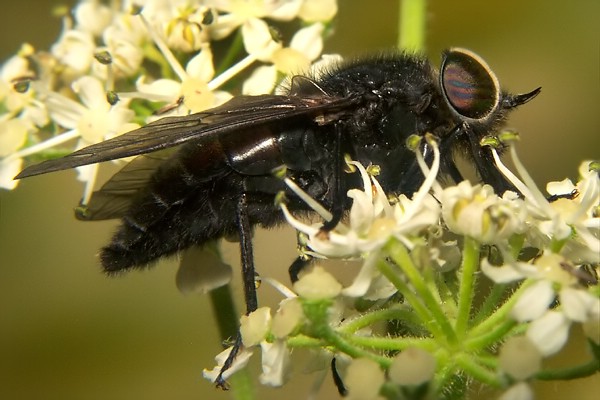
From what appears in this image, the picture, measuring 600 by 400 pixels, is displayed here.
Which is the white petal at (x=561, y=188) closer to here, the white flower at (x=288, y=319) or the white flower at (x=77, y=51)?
the white flower at (x=288, y=319)

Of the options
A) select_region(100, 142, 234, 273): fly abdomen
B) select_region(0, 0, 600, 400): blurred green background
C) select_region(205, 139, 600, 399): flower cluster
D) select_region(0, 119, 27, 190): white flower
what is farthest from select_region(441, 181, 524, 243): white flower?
select_region(0, 0, 600, 400): blurred green background

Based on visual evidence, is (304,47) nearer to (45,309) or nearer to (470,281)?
(470,281)

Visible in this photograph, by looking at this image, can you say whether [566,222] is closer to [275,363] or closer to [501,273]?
[501,273]

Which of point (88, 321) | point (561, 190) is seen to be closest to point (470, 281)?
point (561, 190)

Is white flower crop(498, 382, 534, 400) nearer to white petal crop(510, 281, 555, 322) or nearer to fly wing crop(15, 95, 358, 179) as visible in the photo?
white petal crop(510, 281, 555, 322)

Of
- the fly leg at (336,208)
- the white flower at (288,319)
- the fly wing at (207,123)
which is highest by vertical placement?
the fly wing at (207,123)

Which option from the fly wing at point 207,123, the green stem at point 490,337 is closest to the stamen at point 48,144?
the fly wing at point 207,123
